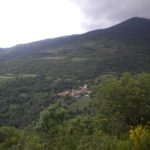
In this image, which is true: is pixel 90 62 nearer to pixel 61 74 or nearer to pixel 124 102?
pixel 61 74

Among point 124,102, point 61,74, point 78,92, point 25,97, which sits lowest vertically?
point 78,92

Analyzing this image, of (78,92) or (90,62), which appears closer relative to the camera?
(78,92)

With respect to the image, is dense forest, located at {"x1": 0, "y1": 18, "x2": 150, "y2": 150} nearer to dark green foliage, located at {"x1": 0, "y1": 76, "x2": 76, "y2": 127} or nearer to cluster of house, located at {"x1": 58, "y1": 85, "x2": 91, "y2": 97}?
dark green foliage, located at {"x1": 0, "y1": 76, "x2": 76, "y2": 127}

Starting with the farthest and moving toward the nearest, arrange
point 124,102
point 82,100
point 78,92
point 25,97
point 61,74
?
point 61,74, point 78,92, point 25,97, point 82,100, point 124,102

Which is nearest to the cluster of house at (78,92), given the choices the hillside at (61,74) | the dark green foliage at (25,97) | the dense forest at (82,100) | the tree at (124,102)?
the dense forest at (82,100)

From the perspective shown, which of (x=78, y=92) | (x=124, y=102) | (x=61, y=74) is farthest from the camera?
(x=61, y=74)

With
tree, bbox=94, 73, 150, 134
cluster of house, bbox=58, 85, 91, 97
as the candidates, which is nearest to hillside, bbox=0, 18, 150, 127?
cluster of house, bbox=58, 85, 91, 97

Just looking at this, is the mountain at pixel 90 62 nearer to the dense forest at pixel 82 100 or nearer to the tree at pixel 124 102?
the dense forest at pixel 82 100

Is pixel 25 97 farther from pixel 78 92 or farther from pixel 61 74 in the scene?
pixel 61 74

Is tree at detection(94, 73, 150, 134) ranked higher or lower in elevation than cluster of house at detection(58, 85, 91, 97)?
higher

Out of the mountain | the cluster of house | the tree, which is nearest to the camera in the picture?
the tree

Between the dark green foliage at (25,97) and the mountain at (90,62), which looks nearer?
the dark green foliage at (25,97)

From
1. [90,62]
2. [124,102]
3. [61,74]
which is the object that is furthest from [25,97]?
[124,102]

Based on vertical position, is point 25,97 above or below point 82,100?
above
